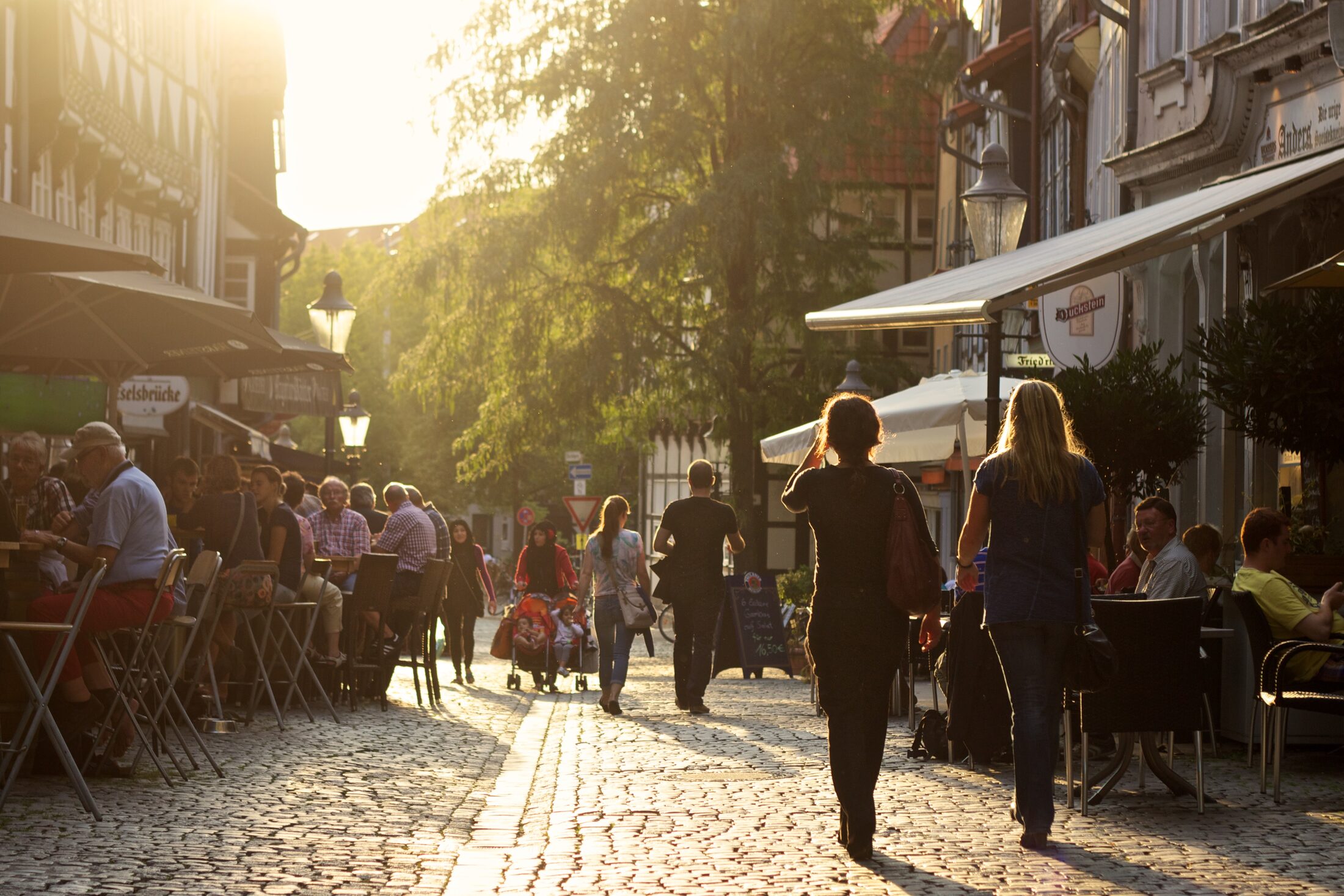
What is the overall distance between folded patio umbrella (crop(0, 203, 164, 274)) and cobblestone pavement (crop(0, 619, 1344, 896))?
2652 millimetres

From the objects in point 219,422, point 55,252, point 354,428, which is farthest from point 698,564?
point 219,422

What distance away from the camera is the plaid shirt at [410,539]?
17.6 meters

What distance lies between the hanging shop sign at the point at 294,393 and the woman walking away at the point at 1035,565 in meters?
10.7

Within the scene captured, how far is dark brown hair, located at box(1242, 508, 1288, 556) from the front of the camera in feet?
33.4

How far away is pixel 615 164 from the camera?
97.9 ft

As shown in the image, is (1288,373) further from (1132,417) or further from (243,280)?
(243,280)

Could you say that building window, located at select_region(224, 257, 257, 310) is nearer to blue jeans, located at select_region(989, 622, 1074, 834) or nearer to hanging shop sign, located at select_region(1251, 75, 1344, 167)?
hanging shop sign, located at select_region(1251, 75, 1344, 167)

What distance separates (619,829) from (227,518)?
19.7 ft

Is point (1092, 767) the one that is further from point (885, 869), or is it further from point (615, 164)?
point (615, 164)

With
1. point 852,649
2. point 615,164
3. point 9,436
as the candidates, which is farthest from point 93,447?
point 615,164

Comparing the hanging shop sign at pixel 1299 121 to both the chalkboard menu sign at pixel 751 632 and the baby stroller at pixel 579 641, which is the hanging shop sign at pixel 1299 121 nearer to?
the chalkboard menu sign at pixel 751 632

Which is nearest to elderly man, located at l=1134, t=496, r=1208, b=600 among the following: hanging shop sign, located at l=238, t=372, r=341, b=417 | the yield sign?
hanging shop sign, located at l=238, t=372, r=341, b=417

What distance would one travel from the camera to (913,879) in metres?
7.22

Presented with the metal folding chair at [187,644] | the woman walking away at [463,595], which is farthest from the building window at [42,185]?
the metal folding chair at [187,644]
